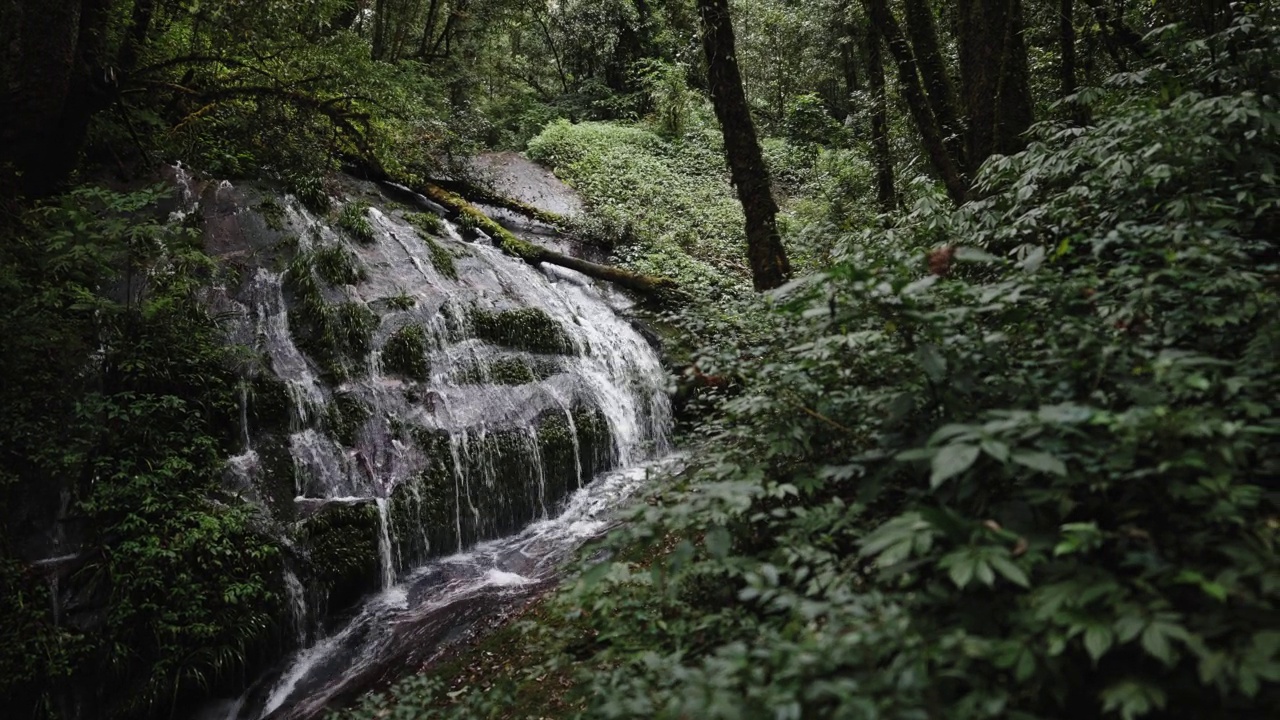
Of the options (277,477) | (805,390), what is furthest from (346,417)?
(805,390)

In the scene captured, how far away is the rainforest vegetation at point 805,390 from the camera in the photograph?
1771 millimetres

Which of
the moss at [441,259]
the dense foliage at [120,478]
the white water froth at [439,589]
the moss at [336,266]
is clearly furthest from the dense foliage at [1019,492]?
the moss at [441,259]

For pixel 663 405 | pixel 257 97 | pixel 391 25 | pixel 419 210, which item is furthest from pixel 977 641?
pixel 391 25

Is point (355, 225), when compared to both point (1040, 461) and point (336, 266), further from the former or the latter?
point (1040, 461)

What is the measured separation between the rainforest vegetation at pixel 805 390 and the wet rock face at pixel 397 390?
133mm

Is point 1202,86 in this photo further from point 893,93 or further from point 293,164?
point 293,164

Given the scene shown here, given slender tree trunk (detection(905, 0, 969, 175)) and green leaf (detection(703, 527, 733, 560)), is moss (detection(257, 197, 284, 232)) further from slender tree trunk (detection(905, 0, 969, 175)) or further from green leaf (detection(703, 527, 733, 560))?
green leaf (detection(703, 527, 733, 560))

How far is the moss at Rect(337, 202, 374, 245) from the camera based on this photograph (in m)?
9.56

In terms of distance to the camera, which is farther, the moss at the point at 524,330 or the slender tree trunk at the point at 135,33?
the moss at the point at 524,330

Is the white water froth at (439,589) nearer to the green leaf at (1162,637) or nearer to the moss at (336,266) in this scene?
the green leaf at (1162,637)

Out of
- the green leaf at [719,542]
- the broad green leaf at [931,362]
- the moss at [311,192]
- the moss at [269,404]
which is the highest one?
the moss at [311,192]

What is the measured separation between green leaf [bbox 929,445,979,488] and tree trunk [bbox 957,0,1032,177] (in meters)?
Result: 4.44

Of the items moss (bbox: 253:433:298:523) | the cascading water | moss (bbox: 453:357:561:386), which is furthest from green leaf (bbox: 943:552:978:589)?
moss (bbox: 453:357:561:386)

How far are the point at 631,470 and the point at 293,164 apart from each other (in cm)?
631
